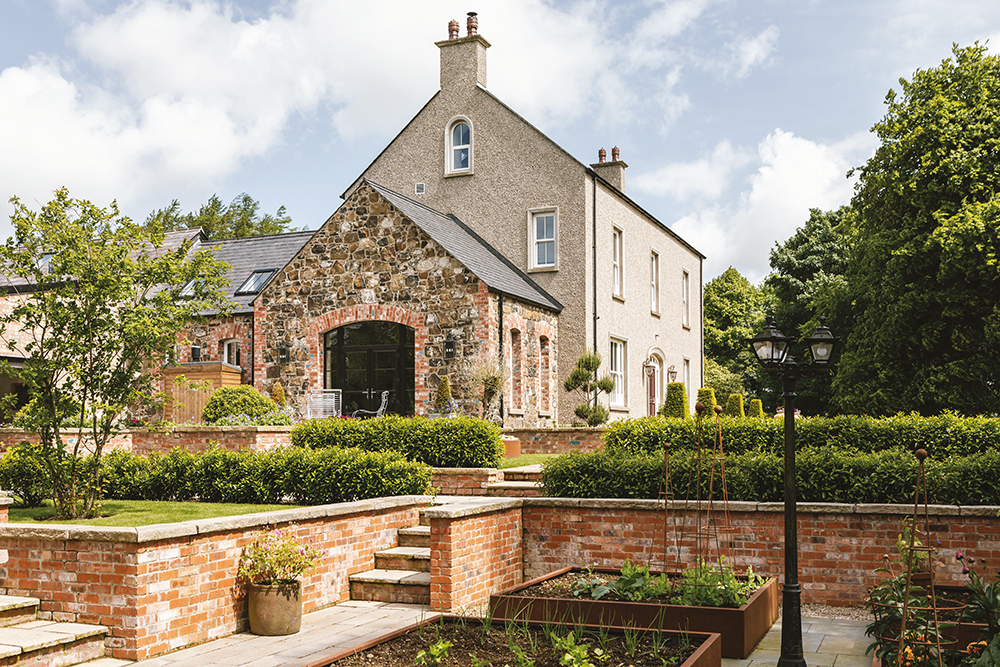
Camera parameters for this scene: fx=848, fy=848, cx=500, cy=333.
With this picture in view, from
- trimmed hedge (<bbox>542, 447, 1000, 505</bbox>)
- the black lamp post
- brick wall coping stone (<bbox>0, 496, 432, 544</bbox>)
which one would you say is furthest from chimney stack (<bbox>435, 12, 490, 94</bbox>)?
the black lamp post

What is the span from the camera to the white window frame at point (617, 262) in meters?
23.7

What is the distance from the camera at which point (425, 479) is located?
1052 centimetres

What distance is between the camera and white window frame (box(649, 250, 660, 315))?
27078 mm

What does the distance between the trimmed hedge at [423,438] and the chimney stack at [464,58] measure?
12710 mm

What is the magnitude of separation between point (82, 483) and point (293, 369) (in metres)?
10.8

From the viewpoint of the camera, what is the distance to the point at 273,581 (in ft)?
24.1

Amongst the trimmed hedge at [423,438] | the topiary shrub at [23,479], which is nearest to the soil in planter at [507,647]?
the topiary shrub at [23,479]

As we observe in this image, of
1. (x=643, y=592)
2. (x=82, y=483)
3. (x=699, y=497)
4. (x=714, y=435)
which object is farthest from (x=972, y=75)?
(x=82, y=483)

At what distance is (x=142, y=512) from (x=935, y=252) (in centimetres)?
1865

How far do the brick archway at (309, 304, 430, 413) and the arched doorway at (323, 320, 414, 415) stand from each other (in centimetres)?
19

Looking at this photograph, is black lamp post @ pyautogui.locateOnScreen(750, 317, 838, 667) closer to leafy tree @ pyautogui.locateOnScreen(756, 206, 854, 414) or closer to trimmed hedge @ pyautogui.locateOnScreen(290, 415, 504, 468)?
trimmed hedge @ pyautogui.locateOnScreen(290, 415, 504, 468)

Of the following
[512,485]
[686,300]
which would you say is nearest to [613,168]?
[686,300]

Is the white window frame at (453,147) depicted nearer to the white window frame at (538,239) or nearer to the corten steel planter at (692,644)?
the white window frame at (538,239)

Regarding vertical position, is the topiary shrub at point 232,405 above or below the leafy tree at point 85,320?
below
